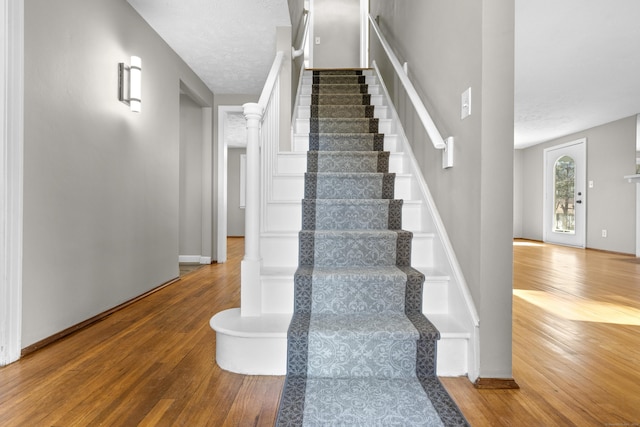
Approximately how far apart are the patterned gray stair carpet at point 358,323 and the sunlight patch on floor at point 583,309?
1.36m

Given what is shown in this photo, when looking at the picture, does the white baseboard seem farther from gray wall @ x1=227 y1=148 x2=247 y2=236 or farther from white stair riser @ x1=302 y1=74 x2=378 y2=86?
gray wall @ x1=227 y1=148 x2=247 y2=236

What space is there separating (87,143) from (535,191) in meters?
8.87

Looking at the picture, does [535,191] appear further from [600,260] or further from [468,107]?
[468,107]

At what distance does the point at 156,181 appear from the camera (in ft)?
10.3

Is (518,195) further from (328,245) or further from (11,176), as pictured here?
(11,176)

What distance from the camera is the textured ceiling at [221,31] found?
2.67m

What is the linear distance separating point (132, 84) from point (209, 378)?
88.0 inches

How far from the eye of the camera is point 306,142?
3.00 meters

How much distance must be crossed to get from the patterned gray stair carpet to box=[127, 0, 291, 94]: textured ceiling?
1.46 meters

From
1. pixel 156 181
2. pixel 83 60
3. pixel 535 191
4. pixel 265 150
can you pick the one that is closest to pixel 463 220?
pixel 265 150

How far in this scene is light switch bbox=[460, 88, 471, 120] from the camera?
150 centimetres

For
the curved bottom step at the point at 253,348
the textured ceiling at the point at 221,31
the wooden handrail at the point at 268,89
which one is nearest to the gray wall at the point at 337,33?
the textured ceiling at the point at 221,31

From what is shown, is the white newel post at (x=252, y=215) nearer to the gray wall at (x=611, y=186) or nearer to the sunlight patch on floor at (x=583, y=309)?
the sunlight patch on floor at (x=583, y=309)

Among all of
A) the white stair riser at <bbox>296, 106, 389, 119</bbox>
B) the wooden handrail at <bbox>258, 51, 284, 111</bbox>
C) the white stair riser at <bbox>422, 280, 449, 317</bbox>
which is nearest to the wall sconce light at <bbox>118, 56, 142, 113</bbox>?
the wooden handrail at <bbox>258, 51, 284, 111</bbox>
